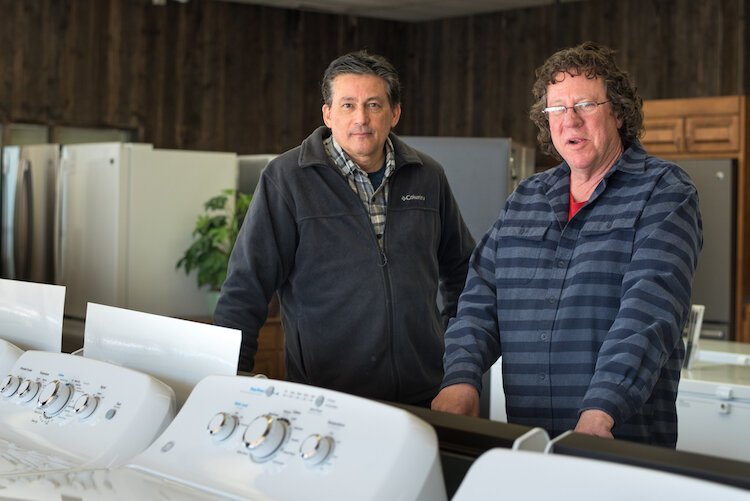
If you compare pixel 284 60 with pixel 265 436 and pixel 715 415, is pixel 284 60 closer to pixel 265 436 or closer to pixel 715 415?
pixel 715 415

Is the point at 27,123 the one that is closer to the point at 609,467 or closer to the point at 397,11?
the point at 397,11

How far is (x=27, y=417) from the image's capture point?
1.35m

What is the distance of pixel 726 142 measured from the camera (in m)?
6.18

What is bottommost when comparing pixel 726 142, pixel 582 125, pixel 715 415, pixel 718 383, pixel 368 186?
pixel 715 415

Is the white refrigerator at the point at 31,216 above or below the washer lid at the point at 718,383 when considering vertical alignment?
above

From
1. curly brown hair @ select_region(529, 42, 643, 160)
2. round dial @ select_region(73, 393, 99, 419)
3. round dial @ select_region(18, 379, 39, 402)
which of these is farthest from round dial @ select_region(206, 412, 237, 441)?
curly brown hair @ select_region(529, 42, 643, 160)

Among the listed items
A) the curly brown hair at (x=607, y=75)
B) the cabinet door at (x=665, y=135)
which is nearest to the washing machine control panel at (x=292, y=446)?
the curly brown hair at (x=607, y=75)

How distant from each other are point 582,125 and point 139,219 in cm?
→ 384

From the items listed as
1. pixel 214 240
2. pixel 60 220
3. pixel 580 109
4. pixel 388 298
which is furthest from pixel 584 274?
pixel 60 220

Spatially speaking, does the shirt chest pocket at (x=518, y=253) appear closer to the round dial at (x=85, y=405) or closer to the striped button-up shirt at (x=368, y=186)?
the striped button-up shirt at (x=368, y=186)

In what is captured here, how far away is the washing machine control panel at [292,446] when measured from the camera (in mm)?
941

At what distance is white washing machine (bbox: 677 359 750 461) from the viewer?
3193 millimetres

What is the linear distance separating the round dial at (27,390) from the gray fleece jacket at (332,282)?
2.38ft

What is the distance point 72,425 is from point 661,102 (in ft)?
18.7
